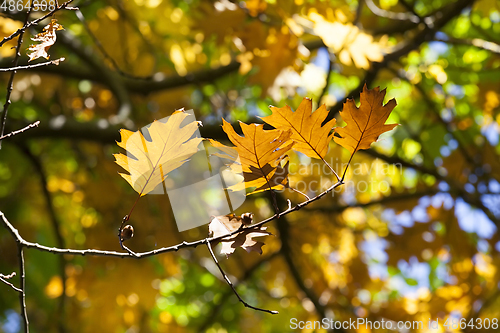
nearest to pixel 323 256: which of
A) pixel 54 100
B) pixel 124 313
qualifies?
pixel 124 313

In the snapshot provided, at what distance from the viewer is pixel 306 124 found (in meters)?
0.60

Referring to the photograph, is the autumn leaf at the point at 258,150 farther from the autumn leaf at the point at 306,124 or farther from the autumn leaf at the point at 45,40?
the autumn leaf at the point at 45,40

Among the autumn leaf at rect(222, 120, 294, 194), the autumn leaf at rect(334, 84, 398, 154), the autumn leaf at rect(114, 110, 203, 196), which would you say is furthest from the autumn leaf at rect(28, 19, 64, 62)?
the autumn leaf at rect(334, 84, 398, 154)

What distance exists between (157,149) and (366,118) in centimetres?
33

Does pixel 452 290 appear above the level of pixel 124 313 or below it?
above

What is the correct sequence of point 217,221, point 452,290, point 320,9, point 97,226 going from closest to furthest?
point 217,221 → point 320,9 → point 97,226 → point 452,290

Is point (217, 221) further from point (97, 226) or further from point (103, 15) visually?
point (103, 15)

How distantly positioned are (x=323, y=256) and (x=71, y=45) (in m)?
2.09

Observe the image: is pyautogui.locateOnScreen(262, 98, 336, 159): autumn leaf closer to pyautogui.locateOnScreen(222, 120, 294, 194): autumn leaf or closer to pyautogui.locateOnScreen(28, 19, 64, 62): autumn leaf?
pyautogui.locateOnScreen(222, 120, 294, 194): autumn leaf

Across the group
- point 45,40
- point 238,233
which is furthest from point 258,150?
point 45,40

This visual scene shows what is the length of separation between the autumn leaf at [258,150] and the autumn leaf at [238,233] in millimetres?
53

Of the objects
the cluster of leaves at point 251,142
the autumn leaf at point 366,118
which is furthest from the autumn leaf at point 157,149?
the autumn leaf at point 366,118

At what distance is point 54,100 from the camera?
2.51 meters

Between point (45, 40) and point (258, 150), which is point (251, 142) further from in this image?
point (45, 40)
